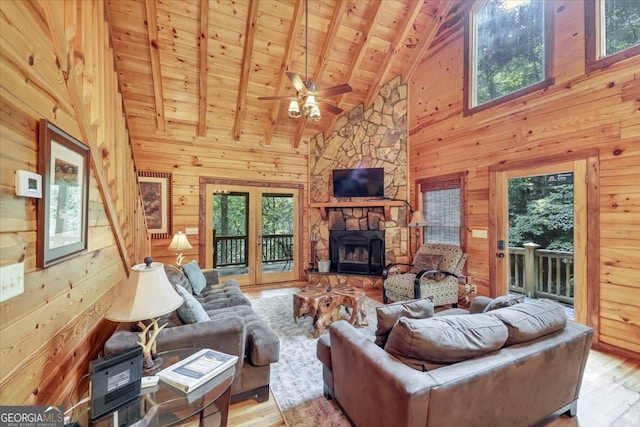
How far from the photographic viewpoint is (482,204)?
4113 millimetres

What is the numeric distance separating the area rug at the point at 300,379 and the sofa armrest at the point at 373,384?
0.67 ft

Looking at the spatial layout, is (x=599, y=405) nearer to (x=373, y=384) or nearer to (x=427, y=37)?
(x=373, y=384)

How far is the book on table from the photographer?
54.0 inches

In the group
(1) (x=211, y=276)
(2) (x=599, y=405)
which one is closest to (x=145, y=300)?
(1) (x=211, y=276)

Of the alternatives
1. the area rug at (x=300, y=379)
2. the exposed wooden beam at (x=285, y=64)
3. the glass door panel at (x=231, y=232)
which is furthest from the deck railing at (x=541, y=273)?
the glass door panel at (x=231, y=232)

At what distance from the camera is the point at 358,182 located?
5453 millimetres

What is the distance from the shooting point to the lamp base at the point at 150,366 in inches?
57.5

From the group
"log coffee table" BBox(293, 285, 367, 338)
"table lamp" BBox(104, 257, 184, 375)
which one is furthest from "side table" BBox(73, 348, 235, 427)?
"log coffee table" BBox(293, 285, 367, 338)

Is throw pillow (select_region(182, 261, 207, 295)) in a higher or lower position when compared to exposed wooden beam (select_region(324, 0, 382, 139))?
lower

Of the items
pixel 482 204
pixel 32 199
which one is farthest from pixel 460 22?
pixel 32 199

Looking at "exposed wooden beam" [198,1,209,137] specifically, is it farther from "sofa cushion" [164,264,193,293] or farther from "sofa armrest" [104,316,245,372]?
"sofa armrest" [104,316,245,372]

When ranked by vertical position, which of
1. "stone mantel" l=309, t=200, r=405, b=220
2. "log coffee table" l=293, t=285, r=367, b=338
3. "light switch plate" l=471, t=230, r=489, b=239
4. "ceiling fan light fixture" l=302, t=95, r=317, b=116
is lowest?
"log coffee table" l=293, t=285, r=367, b=338

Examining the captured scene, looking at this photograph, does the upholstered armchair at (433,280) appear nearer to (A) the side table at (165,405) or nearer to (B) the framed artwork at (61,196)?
(A) the side table at (165,405)

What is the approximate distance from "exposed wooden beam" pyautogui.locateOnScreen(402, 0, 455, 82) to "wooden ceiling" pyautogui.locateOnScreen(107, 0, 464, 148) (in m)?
0.02
